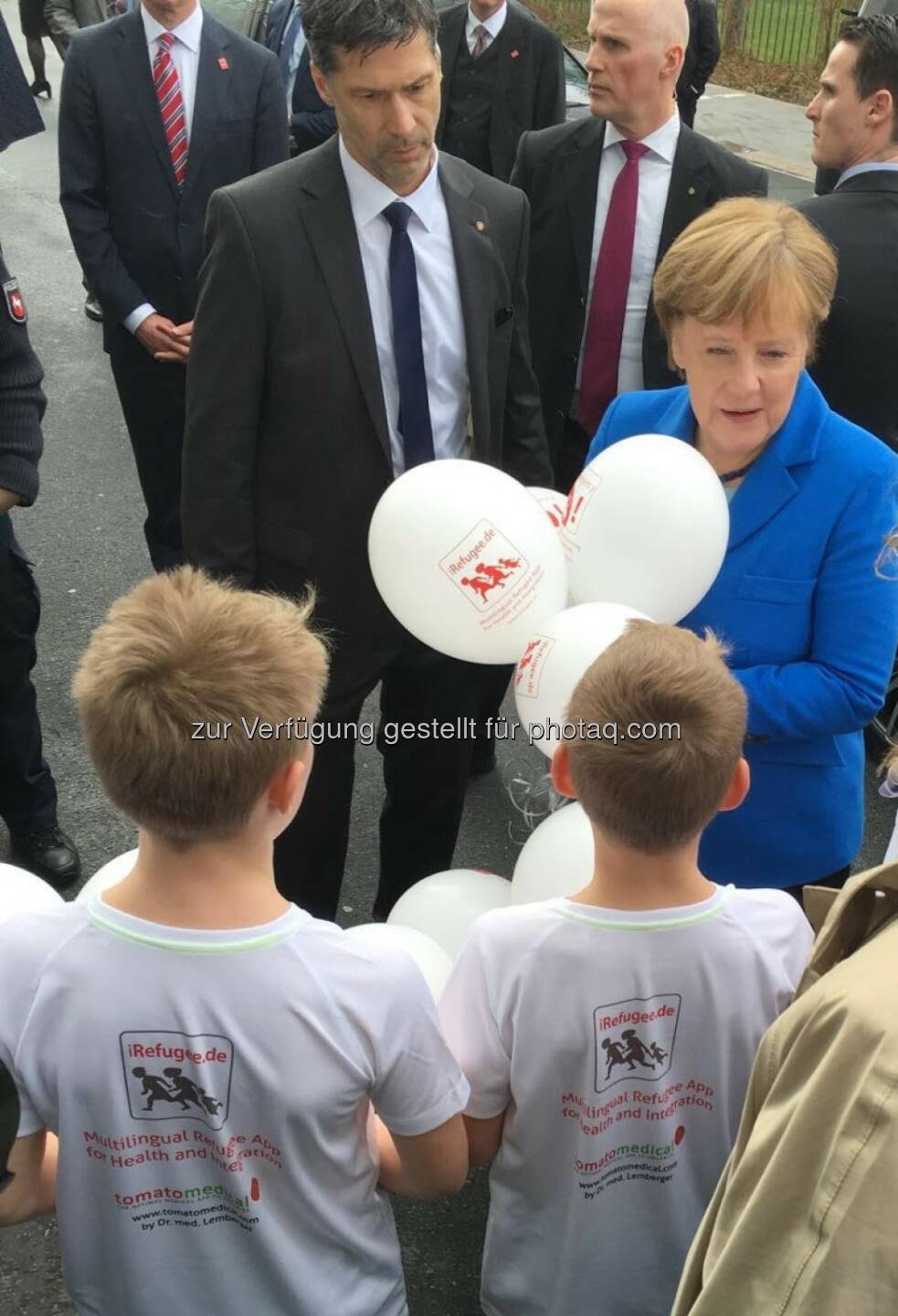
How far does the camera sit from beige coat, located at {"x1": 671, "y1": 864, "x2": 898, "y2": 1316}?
2.95 feet

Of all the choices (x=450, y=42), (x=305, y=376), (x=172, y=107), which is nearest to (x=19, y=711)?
(x=305, y=376)

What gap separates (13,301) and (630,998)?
6.82ft

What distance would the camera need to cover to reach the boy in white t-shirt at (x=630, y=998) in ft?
4.78

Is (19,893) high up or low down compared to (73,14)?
down

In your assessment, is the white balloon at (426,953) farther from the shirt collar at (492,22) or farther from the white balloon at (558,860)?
the shirt collar at (492,22)

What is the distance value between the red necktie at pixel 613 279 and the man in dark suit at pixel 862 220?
1.61 ft

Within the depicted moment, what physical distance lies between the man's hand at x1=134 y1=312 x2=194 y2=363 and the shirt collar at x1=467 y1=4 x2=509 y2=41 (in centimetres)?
227

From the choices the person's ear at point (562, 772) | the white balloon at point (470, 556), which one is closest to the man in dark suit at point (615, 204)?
the white balloon at point (470, 556)

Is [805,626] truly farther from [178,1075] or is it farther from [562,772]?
[178,1075]

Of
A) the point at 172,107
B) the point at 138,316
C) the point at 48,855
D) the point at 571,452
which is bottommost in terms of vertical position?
the point at 48,855

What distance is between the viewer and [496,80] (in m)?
5.12

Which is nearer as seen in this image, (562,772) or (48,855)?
(562,772)

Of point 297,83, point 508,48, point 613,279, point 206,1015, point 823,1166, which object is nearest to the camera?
point 823,1166

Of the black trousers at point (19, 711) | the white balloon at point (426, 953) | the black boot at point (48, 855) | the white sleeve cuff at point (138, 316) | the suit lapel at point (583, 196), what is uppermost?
the suit lapel at point (583, 196)
